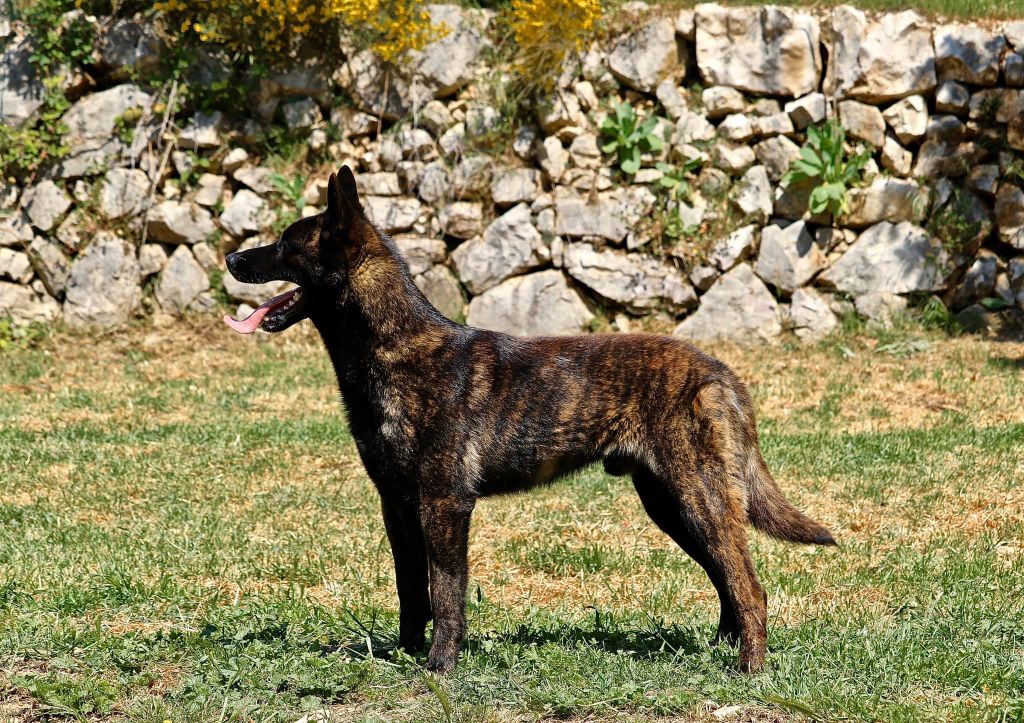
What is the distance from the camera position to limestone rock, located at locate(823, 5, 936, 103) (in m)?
12.1

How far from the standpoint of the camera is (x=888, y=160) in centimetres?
1218

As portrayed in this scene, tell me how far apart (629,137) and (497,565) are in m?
6.76

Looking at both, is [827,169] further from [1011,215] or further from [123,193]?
[123,193]

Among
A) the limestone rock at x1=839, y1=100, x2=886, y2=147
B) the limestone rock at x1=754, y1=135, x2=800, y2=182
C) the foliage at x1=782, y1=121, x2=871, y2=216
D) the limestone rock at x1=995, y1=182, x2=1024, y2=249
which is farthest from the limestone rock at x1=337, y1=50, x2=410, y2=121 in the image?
the limestone rock at x1=995, y1=182, x2=1024, y2=249

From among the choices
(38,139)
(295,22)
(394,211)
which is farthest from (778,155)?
(38,139)

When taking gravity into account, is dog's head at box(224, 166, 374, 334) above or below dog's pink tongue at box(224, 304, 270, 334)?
above

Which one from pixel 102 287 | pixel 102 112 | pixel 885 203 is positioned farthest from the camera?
pixel 102 112

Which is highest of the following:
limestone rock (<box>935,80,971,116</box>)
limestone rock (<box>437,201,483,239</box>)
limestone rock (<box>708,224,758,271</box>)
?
limestone rock (<box>935,80,971,116</box>)

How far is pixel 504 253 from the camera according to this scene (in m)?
12.2

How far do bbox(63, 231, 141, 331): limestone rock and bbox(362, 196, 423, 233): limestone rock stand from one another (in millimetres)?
2617

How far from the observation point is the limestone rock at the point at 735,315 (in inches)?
462

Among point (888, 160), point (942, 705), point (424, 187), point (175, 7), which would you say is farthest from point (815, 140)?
point (942, 705)

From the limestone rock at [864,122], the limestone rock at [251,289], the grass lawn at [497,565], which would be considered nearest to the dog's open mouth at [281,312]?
the grass lawn at [497,565]

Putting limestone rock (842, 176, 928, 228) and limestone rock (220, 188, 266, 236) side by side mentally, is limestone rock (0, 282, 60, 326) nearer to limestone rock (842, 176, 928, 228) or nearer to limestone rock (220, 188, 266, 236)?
limestone rock (220, 188, 266, 236)
